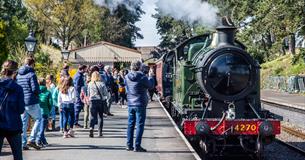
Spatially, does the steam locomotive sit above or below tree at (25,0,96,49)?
below

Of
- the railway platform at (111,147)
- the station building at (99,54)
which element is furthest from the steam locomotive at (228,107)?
the station building at (99,54)

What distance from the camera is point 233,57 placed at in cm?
1232

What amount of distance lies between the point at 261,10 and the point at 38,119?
33.4 m

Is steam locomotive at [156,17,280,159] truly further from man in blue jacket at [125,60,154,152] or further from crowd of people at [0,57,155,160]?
crowd of people at [0,57,155,160]

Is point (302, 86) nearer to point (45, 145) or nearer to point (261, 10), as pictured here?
point (261, 10)

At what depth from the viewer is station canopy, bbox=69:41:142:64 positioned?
199ft

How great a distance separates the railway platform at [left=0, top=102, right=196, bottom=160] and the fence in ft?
93.6

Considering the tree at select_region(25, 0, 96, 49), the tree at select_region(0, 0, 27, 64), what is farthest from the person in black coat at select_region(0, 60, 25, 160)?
the tree at select_region(25, 0, 96, 49)

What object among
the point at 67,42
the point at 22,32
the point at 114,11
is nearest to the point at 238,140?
the point at 22,32

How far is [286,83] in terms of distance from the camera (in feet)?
156

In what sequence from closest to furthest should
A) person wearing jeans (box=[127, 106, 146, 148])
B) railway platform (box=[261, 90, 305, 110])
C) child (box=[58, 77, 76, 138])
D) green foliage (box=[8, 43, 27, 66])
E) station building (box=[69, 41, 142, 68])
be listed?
person wearing jeans (box=[127, 106, 146, 148])
child (box=[58, 77, 76, 138])
green foliage (box=[8, 43, 27, 66])
railway platform (box=[261, 90, 305, 110])
station building (box=[69, 41, 142, 68])

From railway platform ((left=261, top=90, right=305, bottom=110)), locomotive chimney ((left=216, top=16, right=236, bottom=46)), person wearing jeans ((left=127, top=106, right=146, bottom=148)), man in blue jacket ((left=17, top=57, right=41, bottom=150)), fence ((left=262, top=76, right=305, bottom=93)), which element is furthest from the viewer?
fence ((left=262, top=76, right=305, bottom=93))

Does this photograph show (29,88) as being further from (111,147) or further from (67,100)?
(67,100)

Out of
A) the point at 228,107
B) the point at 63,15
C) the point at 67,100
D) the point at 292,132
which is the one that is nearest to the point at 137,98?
the point at 228,107
